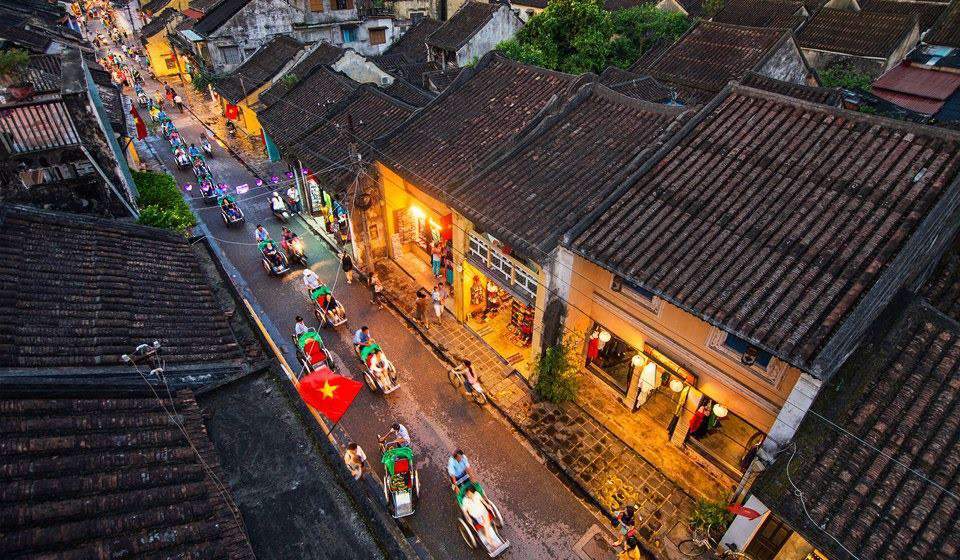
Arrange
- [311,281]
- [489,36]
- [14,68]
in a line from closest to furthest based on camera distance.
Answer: [14,68]
[311,281]
[489,36]

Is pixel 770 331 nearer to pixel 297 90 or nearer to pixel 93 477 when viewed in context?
pixel 93 477

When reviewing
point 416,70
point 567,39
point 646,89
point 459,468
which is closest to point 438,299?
point 459,468

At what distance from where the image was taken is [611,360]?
16609 millimetres

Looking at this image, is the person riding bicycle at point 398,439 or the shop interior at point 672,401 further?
the person riding bicycle at point 398,439

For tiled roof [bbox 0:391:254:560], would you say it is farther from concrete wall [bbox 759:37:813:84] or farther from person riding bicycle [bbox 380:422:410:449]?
concrete wall [bbox 759:37:813:84]

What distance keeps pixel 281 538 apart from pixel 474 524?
6.03 m

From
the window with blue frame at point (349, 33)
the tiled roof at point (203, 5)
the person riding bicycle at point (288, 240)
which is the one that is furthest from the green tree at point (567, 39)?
the tiled roof at point (203, 5)

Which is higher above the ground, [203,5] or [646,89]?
[203,5]

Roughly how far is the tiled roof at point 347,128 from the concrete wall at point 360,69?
30.1ft

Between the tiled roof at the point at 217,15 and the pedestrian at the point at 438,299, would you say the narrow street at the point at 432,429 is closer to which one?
the pedestrian at the point at 438,299

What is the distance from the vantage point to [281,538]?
7000mm

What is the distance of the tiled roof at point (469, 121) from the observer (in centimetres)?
1742

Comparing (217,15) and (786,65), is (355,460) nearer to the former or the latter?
(786,65)

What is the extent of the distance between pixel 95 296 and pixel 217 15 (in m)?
44.8
